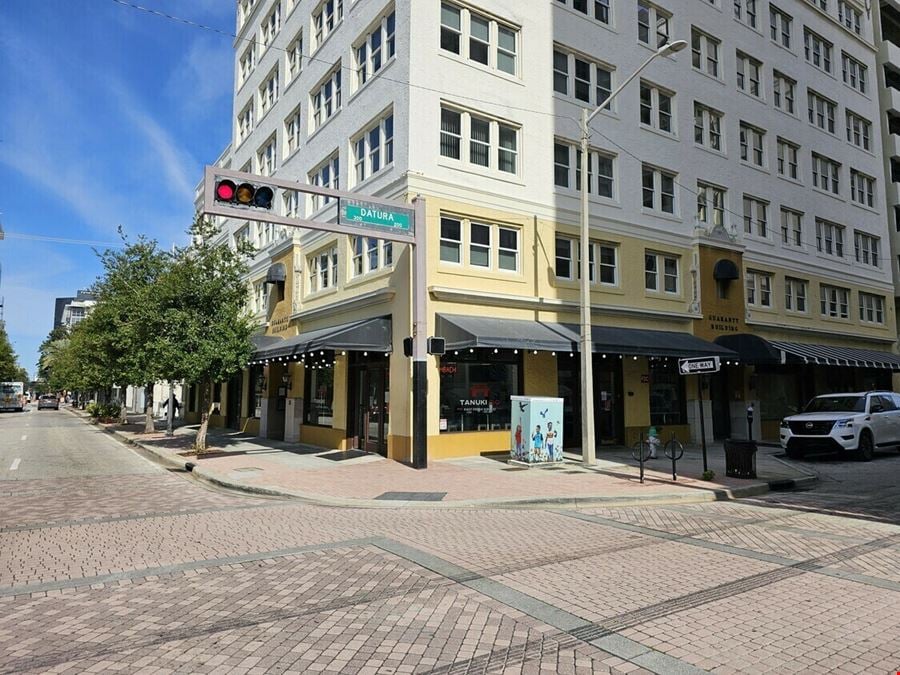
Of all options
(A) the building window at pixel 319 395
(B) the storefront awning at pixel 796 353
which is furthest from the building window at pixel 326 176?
(B) the storefront awning at pixel 796 353

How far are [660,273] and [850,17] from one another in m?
23.5

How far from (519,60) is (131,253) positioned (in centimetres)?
1808

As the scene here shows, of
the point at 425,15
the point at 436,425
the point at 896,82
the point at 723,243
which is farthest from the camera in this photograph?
the point at 896,82

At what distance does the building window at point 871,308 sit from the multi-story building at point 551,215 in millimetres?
219

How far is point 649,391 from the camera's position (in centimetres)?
2075

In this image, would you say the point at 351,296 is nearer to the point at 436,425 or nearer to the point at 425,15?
the point at 436,425

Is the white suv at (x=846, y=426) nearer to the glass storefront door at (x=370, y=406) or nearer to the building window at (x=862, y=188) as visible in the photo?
the glass storefront door at (x=370, y=406)

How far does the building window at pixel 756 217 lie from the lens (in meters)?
25.5

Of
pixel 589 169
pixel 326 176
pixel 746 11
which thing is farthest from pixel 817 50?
pixel 326 176

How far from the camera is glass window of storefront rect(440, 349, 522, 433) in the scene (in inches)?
646

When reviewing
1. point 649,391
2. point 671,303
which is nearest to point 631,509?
point 649,391

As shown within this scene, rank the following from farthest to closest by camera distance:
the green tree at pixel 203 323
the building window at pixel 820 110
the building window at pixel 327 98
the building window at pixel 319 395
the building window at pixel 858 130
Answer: the building window at pixel 858 130
the building window at pixel 820 110
the building window at pixel 327 98
the building window at pixel 319 395
the green tree at pixel 203 323

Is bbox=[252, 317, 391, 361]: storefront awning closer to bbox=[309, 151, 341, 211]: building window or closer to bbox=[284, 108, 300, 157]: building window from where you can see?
bbox=[309, 151, 341, 211]: building window

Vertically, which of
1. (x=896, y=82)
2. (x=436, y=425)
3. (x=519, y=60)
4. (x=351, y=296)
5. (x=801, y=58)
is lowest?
(x=436, y=425)
